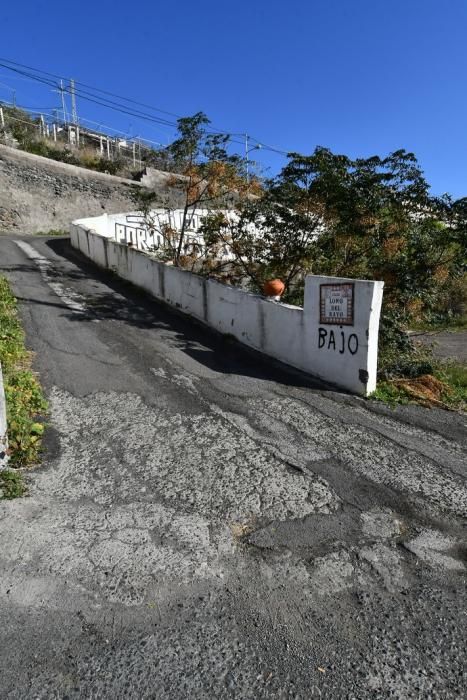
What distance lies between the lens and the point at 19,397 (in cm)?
521

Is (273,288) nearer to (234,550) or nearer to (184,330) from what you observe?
(184,330)

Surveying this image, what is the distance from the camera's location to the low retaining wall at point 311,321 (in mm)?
6340

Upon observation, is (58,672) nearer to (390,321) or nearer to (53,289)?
(390,321)

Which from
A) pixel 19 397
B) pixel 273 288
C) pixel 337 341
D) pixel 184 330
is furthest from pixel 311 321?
pixel 19 397

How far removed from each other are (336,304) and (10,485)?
495 centimetres

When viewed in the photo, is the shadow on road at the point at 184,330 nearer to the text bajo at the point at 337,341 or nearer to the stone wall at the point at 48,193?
the text bajo at the point at 337,341

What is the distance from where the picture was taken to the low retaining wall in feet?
20.8

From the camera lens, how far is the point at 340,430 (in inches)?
207

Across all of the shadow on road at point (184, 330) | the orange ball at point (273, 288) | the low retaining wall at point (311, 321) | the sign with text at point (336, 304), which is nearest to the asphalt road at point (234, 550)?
the low retaining wall at point (311, 321)

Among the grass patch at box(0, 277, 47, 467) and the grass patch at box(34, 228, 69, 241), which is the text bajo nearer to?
the grass patch at box(0, 277, 47, 467)

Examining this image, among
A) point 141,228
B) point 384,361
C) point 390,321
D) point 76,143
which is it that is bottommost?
point 384,361

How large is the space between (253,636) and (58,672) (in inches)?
41.4

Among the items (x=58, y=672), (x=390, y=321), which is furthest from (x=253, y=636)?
(x=390, y=321)

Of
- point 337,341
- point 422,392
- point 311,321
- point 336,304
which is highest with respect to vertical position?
point 336,304
